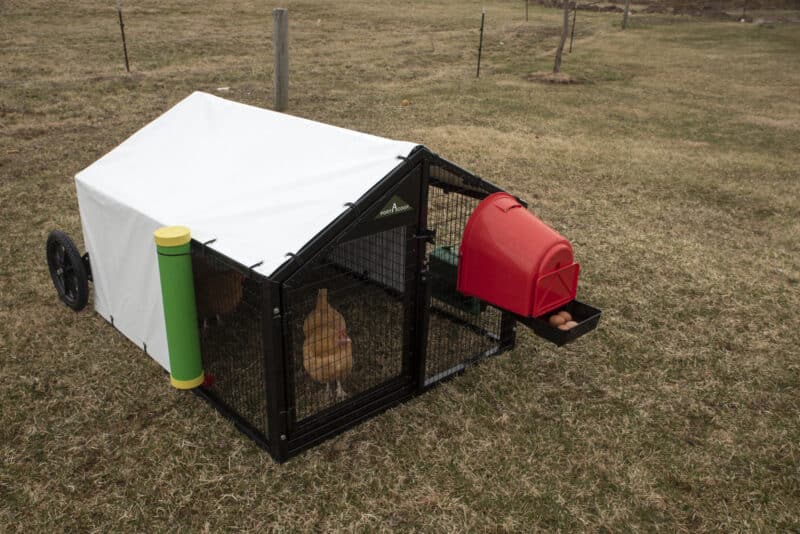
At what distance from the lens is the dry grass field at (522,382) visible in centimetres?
390

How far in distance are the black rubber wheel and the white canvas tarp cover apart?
0.11m

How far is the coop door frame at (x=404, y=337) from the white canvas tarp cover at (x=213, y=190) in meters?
0.09

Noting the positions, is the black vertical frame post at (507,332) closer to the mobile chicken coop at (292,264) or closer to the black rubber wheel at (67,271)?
the mobile chicken coop at (292,264)

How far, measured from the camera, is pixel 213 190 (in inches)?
182

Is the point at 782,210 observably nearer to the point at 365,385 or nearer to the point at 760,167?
the point at 760,167

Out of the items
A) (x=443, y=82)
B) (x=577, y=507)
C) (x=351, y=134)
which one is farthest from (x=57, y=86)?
(x=577, y=507)

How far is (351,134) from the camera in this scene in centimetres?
474

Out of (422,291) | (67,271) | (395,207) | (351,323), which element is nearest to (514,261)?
(422,291)

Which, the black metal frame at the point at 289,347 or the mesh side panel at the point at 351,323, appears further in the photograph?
the mesh side panel at the point at 351,323

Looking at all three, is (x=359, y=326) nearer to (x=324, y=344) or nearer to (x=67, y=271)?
(x=324, y=344)

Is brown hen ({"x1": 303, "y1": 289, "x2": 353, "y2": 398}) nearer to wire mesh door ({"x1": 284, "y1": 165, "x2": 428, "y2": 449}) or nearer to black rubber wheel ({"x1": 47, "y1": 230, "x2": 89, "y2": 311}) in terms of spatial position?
wire mesh door ({"x1": 284, "y1": 165, "x2": 428, "y2": 449})

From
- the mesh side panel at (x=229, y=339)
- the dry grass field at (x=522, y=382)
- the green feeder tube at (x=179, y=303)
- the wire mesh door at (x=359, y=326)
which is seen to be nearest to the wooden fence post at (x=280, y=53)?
the dry grass field at (x=522, y=382)

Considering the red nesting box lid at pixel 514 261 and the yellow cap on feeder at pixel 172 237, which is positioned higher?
the yellow cap on feeder at pixel 172 237

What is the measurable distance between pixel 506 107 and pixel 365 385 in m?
12.1
